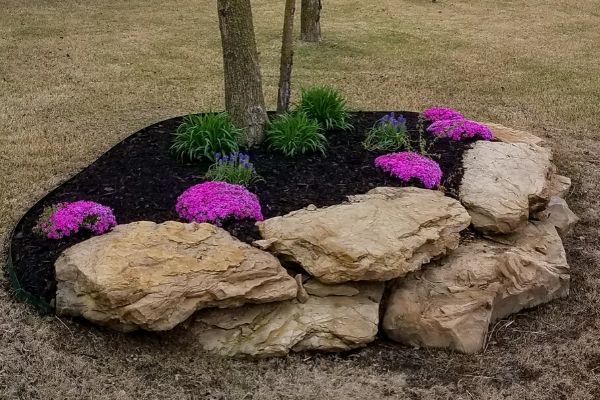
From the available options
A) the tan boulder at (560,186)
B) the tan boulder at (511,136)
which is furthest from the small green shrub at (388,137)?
the tan boulder at (560,186)

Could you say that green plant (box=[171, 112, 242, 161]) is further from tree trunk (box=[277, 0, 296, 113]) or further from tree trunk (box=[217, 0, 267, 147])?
tree trunk (box=[277, 0, 296, 113])

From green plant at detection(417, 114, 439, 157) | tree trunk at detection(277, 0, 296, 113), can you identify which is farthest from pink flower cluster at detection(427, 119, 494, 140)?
tree trunk at detection(277, 0, 296, 113)

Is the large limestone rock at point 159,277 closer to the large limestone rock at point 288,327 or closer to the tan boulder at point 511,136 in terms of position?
the large limestone rock at point 288,327

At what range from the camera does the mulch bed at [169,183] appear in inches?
157

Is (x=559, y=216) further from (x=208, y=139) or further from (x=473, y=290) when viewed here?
(x=208, y=139)

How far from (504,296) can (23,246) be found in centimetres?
292

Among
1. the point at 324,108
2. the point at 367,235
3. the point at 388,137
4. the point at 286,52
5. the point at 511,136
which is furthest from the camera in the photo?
the point at 511,136

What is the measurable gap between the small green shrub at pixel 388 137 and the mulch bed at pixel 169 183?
107 millimetres

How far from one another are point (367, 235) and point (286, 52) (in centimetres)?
224

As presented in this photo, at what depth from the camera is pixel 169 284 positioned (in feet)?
11.3

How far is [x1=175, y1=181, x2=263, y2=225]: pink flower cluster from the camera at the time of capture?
4.11 meters

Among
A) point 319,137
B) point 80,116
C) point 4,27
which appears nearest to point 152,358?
point 319,137

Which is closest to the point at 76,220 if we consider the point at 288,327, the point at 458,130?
the point at 288,327

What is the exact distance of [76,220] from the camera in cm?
401
